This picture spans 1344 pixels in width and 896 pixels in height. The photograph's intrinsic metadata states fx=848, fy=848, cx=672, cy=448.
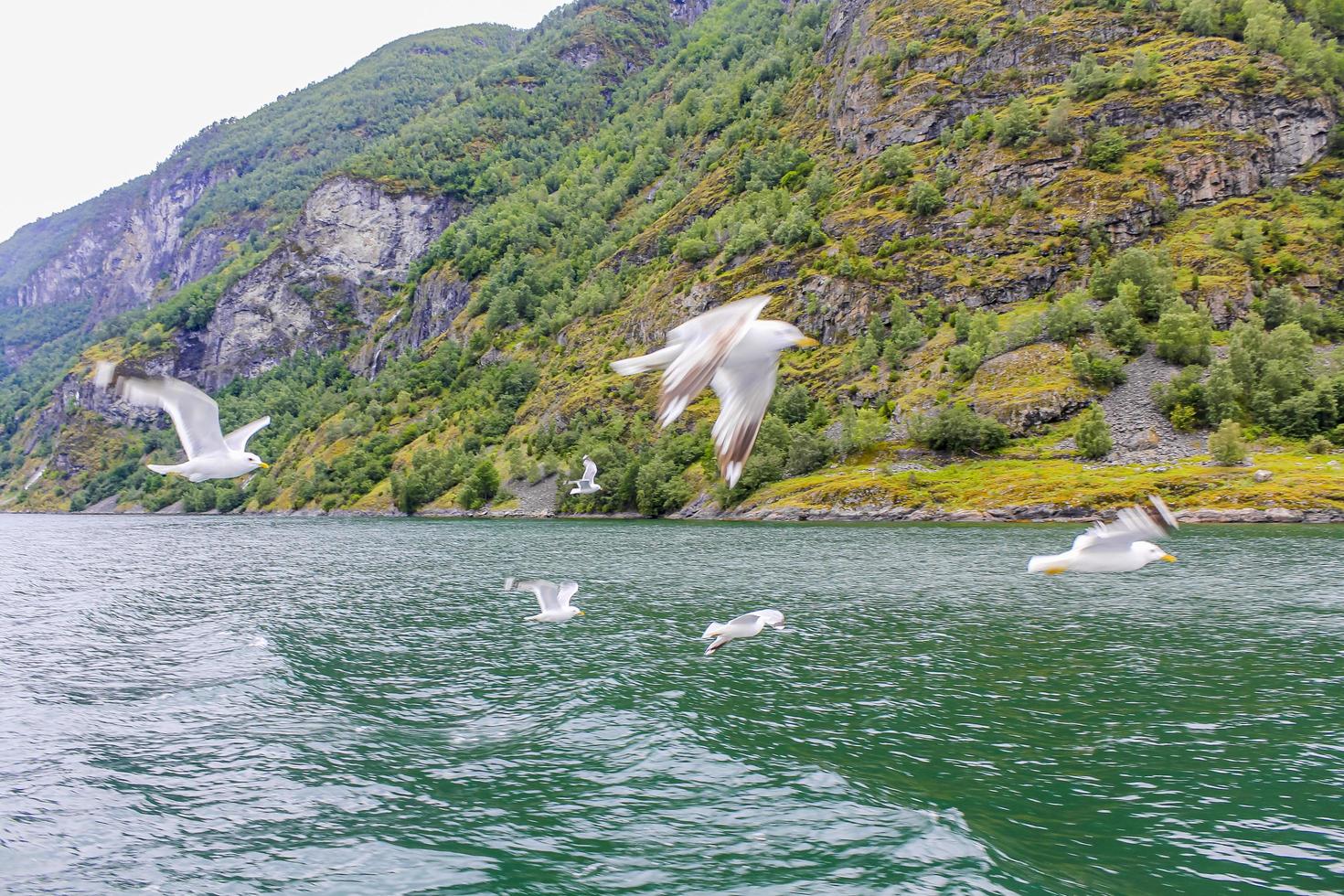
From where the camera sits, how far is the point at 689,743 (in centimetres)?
1902

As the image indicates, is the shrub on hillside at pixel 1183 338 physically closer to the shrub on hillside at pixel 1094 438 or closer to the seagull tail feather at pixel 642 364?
the shrub on hillside at pixel 1094 438

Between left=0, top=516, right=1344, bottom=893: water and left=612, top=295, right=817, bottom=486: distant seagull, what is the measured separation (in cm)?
716

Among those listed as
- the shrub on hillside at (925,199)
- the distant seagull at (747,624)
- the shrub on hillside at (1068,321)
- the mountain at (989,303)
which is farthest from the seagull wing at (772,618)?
the shrub on hillside at (925,199)

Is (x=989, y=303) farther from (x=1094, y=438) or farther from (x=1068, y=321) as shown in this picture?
(x=1094, y=438)

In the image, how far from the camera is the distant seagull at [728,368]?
7.21 meters

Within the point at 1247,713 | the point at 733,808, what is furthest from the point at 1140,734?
the point at 733,808

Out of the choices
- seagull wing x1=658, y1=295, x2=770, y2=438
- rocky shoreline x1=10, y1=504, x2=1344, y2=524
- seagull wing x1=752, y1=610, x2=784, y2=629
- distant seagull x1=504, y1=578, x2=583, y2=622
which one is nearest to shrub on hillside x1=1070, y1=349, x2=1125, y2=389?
rocky shoreline x1=10, y1=504, x2=1344, y2=524

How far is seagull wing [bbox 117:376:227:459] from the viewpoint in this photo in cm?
1482

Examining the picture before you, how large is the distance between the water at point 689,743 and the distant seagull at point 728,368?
23.5ft

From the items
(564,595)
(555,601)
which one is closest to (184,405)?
(564,595)

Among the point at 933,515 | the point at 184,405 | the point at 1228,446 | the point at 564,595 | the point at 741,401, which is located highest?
the point at 184,405

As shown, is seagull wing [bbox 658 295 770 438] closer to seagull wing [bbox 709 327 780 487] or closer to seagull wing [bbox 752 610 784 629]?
seagull wing [bbox 709 327 780 487]

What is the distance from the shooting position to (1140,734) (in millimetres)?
19047

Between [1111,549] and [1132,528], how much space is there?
1.37 meters
